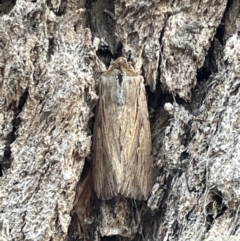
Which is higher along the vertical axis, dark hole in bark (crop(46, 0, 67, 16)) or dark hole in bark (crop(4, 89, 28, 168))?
dark hole in bark (crop(46, 0, 67, 16))

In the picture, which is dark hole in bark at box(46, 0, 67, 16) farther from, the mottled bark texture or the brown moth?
the brown moth

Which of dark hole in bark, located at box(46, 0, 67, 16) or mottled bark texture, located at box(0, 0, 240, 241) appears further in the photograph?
dark hole in bark, located at box(46, 0, 67, 16)

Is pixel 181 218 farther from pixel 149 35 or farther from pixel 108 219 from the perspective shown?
pixel 149 35

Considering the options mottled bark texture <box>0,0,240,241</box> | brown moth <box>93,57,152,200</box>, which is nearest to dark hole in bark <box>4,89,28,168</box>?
mottled bark texture <box>0,0,240,241</box>

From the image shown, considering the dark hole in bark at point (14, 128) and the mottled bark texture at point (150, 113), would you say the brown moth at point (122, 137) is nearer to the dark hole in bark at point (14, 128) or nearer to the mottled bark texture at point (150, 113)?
the mottled bark texture at point (150, 113)

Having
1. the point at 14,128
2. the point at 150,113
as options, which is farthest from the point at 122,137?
the point at 14,128
